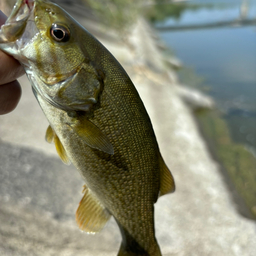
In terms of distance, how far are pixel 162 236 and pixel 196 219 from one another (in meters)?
0.71

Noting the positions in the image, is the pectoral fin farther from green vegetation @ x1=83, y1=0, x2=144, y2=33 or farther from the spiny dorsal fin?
green vegetation @ x1=83, y1=0, x2=144, y2=33

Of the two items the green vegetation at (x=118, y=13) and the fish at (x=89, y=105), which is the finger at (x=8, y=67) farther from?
the green vegetation at (x=118, y=13)

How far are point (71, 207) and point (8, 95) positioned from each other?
1.91 m

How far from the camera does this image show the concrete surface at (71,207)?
272 centimetres

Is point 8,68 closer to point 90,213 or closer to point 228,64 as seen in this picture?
point 90,213

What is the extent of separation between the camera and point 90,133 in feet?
4.79

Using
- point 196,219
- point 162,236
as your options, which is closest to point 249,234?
point 196,219

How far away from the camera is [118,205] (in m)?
1.73

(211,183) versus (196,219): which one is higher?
(196,219)

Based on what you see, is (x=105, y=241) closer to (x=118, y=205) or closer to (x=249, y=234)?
(x=118, y=205)

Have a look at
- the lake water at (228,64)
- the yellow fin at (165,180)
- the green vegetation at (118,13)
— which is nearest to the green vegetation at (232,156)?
the lake water at (228,64)

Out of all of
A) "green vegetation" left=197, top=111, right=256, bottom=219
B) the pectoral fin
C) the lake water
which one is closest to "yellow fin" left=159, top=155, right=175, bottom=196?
the pectoral fin

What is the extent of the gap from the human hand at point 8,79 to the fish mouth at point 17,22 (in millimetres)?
96

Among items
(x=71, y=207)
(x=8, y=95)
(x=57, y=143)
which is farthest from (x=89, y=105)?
(x=71, y=207)
